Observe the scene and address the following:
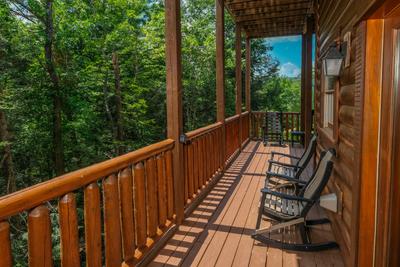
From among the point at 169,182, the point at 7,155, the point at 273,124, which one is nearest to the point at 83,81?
the point at 7,155

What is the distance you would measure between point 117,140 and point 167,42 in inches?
434

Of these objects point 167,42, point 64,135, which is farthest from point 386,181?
point 64,135

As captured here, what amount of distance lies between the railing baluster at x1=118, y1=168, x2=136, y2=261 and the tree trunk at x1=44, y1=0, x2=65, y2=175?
9831 mm

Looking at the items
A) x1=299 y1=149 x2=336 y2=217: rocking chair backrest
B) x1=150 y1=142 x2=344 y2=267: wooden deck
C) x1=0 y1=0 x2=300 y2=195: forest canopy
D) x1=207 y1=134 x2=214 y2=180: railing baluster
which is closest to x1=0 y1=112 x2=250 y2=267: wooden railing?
x1=150 y1=142 x2=344 y2=267: wooden deck

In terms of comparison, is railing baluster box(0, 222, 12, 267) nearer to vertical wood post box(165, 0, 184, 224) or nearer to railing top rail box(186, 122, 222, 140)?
vertical wood post box(165, 0, 184, 224)

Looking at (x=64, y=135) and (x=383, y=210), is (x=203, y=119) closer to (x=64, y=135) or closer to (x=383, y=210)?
(x=64, y=135)

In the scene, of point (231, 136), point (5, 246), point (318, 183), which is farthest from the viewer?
point (231, 136)

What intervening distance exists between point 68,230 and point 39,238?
0.21 m

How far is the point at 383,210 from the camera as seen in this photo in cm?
176

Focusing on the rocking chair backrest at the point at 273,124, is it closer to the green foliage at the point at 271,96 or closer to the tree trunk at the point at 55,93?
the tree trunk at the point at 55,93

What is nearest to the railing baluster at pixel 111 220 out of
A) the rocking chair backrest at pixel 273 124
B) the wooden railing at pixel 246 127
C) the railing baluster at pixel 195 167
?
the railing baluster at pixel 195 167

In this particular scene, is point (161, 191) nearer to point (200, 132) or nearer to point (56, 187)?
point (200, 132)

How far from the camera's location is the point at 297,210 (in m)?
2.82

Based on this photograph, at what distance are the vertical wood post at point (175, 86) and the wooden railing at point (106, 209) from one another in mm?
102
